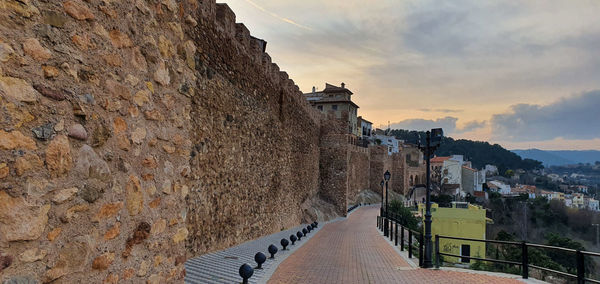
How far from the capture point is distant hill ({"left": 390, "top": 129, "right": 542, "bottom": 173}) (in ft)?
422

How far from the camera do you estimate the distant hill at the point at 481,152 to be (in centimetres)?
12875

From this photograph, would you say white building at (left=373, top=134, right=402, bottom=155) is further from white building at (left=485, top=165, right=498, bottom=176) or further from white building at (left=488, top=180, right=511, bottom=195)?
white building at (left=485, top=165, right=498, bottom=176)

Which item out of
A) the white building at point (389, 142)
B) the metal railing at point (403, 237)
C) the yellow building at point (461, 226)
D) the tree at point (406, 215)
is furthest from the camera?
the white building at point (389, 142)

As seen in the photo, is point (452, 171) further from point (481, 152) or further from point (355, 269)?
point (355, 269)

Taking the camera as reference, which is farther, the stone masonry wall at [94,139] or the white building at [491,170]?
the white building at [491,170]

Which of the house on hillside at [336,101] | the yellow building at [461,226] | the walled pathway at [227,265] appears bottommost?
the yellow building at [461,226]

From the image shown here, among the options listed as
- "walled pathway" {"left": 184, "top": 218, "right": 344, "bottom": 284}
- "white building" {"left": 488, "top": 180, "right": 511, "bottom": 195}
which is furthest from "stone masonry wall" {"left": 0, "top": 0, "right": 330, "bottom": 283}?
"white building" {"left": 488, "top": 180, "right": 511, "bottom": 195}

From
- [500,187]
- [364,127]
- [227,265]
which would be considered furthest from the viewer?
[500,187]

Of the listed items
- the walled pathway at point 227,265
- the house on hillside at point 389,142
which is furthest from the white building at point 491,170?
the walled pathway at point 227,265

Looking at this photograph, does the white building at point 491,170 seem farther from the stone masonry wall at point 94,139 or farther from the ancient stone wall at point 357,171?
the stone masonry wall at point 94,139

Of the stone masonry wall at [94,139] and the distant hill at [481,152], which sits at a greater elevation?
the distant hill at [481,152]

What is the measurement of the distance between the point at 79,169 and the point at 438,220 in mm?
31066

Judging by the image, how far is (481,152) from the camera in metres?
137

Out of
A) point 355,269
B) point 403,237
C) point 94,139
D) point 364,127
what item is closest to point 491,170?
point 364,127
